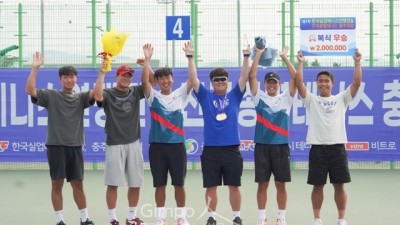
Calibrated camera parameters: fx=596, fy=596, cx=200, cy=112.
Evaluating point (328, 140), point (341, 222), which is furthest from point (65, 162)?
point (341, 222)

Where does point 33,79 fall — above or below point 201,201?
above

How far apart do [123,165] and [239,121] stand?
4268 millimetres

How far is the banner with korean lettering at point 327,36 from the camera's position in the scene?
998cm

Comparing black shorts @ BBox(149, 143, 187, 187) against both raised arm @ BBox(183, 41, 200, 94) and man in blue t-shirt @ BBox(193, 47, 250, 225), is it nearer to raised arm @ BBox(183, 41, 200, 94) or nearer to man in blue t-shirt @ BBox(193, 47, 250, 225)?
man in blue t-shirt @ BBox(193, 47, 250, 225)

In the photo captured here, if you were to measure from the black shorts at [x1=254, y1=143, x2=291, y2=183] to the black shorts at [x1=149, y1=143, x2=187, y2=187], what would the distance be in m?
0.77

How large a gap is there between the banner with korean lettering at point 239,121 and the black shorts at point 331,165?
403 centimetres

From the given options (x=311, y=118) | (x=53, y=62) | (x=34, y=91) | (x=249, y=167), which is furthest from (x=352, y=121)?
(x=34, y=91)

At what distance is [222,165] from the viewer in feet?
19.4

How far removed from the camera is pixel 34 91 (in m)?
5.82

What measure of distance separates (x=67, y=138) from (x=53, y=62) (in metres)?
4.39

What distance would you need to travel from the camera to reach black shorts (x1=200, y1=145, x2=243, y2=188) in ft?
19.4

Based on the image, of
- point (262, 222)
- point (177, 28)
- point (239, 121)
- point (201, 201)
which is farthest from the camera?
point (239, 121)

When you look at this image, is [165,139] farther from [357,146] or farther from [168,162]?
[357,146]

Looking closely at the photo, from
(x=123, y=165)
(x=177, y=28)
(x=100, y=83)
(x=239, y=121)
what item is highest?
(x=177, y=28)
